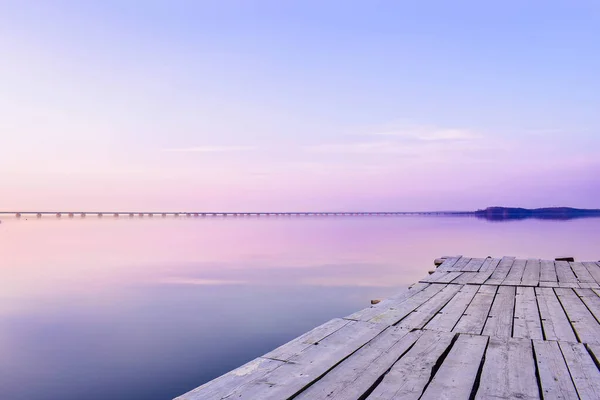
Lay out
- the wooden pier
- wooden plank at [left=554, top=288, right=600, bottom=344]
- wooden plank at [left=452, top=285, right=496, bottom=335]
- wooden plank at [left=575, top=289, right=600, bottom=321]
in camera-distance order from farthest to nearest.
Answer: wooden plank at [left=575, top=289, right=600, bottom=321]
wooden plank at [left=452, top=285, right=496, bottom=335]
wooden plank at [left=554, top=288, right=600, bottom=344]
the wooden pier

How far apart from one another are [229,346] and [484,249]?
1112 inches

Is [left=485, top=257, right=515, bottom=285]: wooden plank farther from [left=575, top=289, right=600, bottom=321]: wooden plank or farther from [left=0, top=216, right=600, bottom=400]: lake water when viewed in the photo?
[left=0, top=216, right=600, bottom=400]: lake water

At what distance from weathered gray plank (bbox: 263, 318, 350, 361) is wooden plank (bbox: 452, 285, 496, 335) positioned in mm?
1306

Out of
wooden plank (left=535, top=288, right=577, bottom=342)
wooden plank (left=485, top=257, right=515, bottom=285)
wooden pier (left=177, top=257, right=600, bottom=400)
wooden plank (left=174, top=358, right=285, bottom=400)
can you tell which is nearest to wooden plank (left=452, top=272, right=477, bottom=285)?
wooden plank (left=485, top=257, right=515, bottom=285)

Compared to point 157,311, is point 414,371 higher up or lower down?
higher up

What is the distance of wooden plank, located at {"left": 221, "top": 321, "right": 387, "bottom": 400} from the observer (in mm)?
3109

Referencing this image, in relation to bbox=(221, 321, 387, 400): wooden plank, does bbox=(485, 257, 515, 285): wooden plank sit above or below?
below

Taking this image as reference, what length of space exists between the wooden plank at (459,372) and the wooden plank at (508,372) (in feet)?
0.24

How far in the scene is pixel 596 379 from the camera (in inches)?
133

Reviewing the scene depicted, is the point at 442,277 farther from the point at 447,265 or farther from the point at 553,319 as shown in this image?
the point at 553,319

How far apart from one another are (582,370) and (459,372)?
39.7 inches

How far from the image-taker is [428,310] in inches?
239

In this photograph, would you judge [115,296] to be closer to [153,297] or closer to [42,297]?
[153,297]

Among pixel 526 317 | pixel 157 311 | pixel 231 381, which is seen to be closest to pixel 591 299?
pixel 526 317
